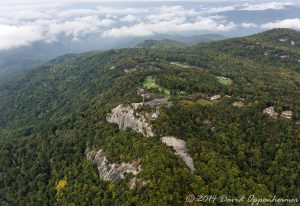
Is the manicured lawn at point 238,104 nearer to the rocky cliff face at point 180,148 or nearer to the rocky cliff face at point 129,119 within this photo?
the rocky cliff face at point 180,148

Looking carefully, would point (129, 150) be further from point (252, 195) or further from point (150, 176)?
point (252, 195)

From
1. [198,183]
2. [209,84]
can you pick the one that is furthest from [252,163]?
[209,84]

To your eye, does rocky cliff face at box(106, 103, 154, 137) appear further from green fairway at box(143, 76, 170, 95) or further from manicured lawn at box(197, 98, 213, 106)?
green fairway at box(143, 76, 170, 95)

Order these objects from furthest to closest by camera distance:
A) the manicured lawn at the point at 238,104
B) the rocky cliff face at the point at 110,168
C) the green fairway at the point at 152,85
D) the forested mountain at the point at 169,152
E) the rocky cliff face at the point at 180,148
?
the green fairway at the point at 152,85, the manicured lawn at the point at 238,104, the rocky cliff face at the point at 110,168, the rocky cliff face at the point at 180,148, the forested mountain at the point at 169,152

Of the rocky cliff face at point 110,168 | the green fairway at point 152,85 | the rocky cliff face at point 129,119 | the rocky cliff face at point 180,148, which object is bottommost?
the rocky cliff face at point 110,168

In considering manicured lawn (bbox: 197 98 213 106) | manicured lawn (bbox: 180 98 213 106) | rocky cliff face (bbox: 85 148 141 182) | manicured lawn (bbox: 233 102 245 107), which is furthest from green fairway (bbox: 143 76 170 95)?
rocky cliff face (bbox: 85 148 141 182)

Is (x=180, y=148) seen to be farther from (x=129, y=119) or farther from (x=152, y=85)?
(x=152, y=85)

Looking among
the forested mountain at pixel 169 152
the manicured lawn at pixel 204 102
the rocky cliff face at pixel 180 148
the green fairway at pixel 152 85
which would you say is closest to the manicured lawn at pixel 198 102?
the manicured lawn at pixel 204 102
